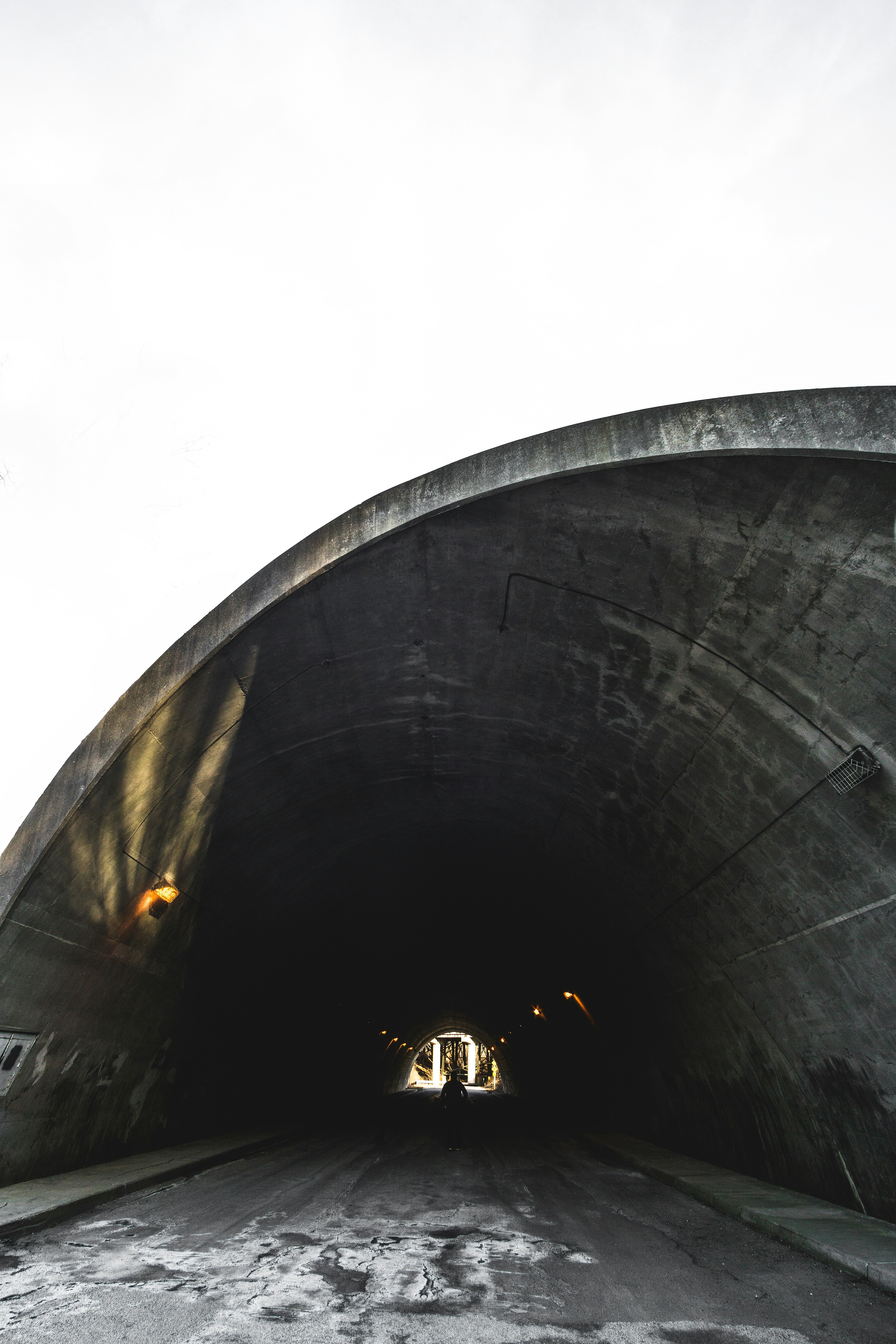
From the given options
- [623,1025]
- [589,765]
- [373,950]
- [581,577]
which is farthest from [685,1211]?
[373,950]

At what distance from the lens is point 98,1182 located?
8.53 meters

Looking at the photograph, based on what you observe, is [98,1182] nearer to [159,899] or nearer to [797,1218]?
[159,899]

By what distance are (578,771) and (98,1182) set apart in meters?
6.87

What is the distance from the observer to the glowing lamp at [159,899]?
9.26m

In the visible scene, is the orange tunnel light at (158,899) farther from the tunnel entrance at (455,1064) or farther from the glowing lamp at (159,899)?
the tunnel entrance at (455,1064)

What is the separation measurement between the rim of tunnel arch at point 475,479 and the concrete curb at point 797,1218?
559 cm

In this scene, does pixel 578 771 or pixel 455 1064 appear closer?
pixel 578 771

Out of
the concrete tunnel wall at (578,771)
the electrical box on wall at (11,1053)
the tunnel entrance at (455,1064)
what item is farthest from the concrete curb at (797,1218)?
the tunnel entrance at (455,1064)

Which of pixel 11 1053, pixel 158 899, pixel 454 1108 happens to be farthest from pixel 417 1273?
pixel 454 1108

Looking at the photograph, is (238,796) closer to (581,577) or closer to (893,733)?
(581,577)

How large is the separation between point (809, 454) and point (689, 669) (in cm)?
232

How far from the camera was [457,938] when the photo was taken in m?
20.9

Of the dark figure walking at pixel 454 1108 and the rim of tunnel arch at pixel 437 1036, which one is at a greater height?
the rim of tunnel arch at pixel 437 1036

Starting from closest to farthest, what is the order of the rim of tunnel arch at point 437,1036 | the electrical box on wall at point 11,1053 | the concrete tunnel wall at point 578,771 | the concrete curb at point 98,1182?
the concrete tunnel wall at point 578,771
the concrete curb at point 98,1182
the electrical box on wall at point 11,1053
the rim of tunnel arch at point 437,1036
